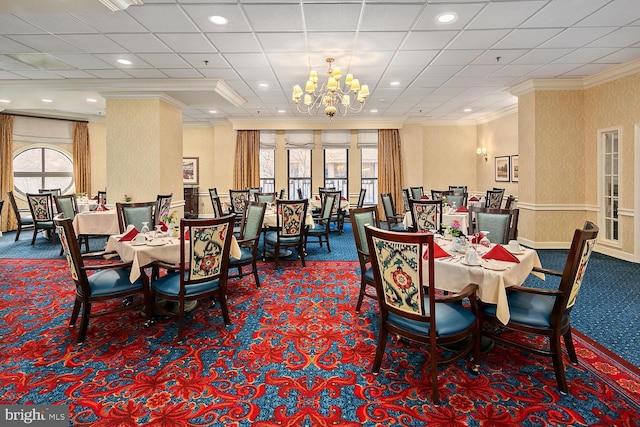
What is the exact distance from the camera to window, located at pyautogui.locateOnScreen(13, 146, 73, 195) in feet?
30.4

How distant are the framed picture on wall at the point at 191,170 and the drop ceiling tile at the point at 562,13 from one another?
958 centimetres

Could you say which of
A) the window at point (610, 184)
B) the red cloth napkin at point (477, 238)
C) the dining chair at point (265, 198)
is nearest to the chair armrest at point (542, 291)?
the red cloth napkin at point (477, 238)

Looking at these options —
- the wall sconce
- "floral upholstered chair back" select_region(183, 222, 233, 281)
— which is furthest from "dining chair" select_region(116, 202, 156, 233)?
the wall sconce

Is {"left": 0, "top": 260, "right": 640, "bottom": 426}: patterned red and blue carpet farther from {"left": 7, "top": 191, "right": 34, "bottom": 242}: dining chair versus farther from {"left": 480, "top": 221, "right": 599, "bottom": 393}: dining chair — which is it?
{"left": 7, "top": 191, "right": 34, "bottom": 242}: dining chair

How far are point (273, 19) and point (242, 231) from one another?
2573 millimetres

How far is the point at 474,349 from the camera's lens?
2.46 meters

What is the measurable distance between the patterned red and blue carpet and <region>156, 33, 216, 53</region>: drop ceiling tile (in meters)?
3.47

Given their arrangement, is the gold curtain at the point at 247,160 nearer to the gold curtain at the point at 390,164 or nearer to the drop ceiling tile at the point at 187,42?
the gold curtain at the point at 390,164

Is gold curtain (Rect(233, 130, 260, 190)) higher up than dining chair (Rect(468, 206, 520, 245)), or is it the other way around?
gold curtain (Rect(233, 130, 260, 190))

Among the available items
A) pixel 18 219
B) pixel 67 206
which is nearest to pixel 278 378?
pixel 67 206

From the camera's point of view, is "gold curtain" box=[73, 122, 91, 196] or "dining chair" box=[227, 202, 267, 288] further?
"gold curtain" box=[73, 122, 91, 196]

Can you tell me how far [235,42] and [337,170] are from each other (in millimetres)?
6683

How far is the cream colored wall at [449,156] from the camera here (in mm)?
10656

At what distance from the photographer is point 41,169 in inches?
377
